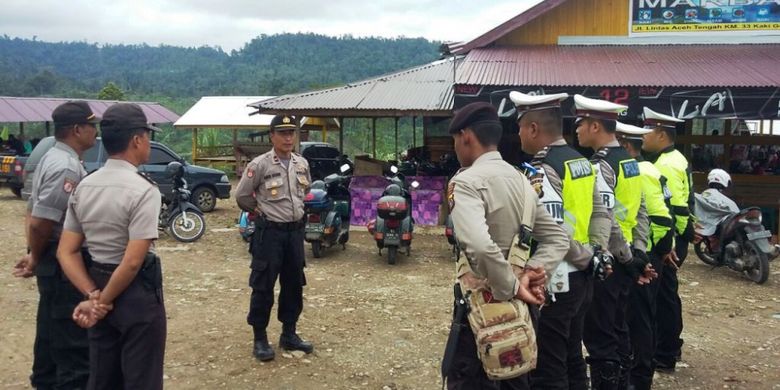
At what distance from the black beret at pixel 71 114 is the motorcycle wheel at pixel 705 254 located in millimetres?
7263

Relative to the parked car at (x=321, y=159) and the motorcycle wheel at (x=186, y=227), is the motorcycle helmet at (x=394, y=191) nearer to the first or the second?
the motorcycle wheel at (x=186, y=227)

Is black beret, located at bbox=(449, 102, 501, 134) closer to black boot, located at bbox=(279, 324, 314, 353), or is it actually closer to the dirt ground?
the dirt ground

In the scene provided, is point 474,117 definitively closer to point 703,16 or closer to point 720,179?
point 720,179

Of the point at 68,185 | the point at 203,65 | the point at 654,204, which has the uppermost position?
the point at 203,65

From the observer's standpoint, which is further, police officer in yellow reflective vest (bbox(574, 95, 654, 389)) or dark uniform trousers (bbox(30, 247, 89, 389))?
police officer in yellow reflective vest (bbox(574, 95, 654, 389))

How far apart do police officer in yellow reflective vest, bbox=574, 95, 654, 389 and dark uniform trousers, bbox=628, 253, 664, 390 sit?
14.3 inches

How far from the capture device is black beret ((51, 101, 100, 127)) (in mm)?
3352


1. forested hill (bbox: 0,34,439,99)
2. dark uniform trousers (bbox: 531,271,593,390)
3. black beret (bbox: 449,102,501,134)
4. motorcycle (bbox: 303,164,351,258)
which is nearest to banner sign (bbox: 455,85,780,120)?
motorcycle (bbox: 303,164,351,258)

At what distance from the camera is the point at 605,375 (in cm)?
355

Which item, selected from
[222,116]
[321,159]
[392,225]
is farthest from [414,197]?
[222,116]

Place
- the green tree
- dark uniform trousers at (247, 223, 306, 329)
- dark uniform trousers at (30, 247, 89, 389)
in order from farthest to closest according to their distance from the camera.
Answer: the green tree
dark uniform trousers at (247, 223, 306, 329)
dark uniform trousers at (30, 247, 89, 389)

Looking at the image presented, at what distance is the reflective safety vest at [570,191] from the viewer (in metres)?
2.89

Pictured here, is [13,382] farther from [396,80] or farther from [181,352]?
[396,80]

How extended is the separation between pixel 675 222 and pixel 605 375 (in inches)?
59.2
